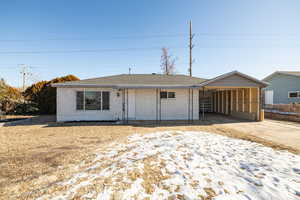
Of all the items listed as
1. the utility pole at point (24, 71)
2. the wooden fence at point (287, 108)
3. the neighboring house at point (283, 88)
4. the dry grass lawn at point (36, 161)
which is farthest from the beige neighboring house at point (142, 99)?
the utility pole at point (24, 71)

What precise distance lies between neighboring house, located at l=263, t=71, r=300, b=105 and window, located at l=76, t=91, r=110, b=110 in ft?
58.2

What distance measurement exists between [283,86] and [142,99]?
649 inches

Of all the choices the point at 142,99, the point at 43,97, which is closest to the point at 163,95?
the point at 142,99

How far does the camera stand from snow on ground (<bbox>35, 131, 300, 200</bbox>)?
6.72 ft

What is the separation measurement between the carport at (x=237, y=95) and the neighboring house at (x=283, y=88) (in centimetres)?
685

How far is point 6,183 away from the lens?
7.69 ft

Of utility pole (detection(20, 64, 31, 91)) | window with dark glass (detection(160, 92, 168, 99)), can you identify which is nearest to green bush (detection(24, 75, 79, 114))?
window with dark glass (detection(160, 92, 168, 99))

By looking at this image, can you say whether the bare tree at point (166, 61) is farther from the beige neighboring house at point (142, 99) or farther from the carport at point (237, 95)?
the beige neighboring house at point (142, 99)

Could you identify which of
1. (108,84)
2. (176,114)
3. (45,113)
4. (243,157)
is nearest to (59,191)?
(243,157)

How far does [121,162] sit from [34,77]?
1526 inches

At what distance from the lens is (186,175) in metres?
2.55

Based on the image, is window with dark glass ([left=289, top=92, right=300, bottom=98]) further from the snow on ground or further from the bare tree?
the snow on ground

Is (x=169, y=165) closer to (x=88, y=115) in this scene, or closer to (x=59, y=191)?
(x=59, y=191)

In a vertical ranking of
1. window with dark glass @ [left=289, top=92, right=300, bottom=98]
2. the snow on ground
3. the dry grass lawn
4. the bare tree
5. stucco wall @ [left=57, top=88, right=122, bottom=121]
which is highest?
the bare tree
